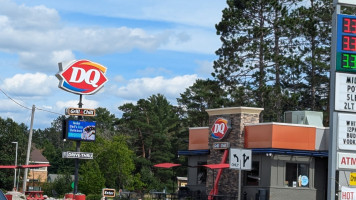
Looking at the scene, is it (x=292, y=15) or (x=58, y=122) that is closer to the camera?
(x=292, y=15)

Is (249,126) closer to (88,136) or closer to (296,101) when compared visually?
(88,136)

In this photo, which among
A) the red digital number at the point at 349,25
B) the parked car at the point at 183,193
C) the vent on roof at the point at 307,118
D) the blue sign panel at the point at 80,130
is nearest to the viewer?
the red digital number at the point at 349,25

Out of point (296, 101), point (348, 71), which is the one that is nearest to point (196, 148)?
point (296, 101)

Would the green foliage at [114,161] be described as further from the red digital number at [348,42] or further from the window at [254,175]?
the red digital number at [348,42]

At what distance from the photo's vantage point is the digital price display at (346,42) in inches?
877

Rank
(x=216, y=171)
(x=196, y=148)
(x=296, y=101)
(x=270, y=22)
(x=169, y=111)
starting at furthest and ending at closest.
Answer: (x=169, y=111) < (x=270, y=22) < (x=296, y=101) < (x=196, y=148) < (x=216, y=171)

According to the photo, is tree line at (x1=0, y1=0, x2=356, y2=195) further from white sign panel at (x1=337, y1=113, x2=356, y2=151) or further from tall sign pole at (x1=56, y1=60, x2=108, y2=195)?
white sign panel at (x1=337, y1=113, x2=356, y2=151)

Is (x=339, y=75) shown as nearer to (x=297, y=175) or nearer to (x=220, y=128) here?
(x=297, y=175)

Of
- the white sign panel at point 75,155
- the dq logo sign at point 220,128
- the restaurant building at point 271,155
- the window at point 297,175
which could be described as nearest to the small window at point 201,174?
the restaurant building at point 271,155

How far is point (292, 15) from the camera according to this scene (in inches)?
2251

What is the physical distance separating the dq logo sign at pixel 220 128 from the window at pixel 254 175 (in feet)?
8.42

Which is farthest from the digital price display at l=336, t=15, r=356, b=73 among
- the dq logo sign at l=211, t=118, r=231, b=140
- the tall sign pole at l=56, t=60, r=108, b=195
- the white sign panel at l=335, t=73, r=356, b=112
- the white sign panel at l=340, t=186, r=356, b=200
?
the tall sign pole at l=56, t=60, r=108, b=195

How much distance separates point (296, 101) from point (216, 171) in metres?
15.4

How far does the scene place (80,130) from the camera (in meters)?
37.9
